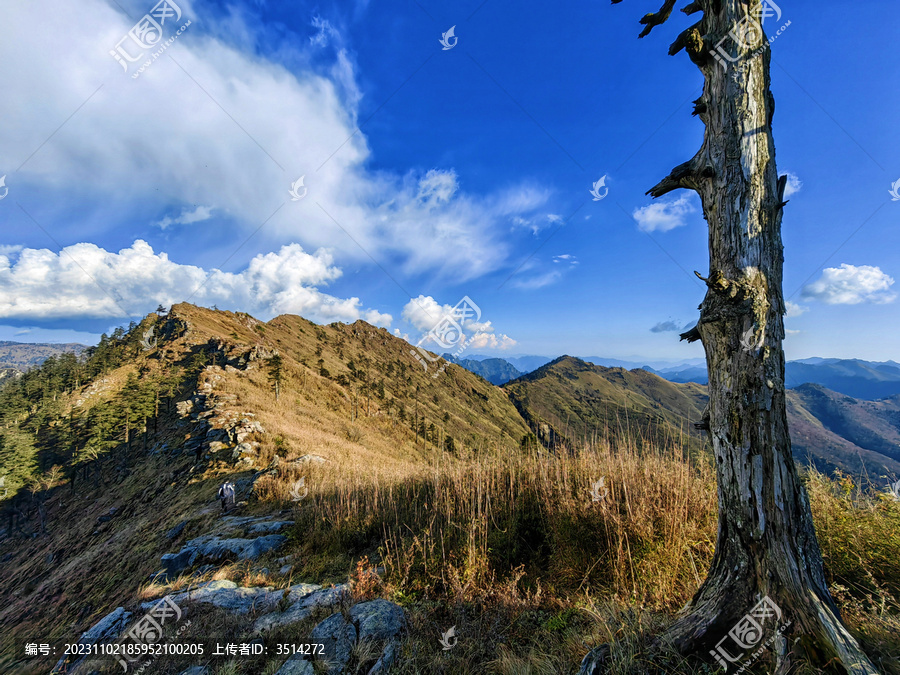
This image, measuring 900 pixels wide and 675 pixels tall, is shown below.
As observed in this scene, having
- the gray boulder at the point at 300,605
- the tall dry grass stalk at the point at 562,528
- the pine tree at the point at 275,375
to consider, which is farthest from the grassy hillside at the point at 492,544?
the pine tree at the point at 275,375

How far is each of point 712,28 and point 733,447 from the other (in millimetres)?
4173

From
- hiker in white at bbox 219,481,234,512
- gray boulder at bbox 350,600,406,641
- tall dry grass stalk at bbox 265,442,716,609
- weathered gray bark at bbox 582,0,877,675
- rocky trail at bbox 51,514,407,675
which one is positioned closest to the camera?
weathered gray bark at bbox 582,0,877,675

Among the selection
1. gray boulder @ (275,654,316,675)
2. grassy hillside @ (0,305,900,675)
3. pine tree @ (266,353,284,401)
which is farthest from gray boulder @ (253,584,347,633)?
pine tree @ (266,353,284,401)

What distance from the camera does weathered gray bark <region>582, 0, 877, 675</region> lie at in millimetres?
2590

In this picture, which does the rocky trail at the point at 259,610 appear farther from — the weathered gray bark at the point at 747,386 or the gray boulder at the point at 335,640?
the weathered gray bark at the point at 747,386

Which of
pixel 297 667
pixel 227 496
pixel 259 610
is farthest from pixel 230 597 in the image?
pixel 227 496

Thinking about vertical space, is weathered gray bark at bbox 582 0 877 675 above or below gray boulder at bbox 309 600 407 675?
above

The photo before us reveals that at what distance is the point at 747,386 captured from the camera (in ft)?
9.04

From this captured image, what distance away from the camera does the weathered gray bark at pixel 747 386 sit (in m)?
2.59

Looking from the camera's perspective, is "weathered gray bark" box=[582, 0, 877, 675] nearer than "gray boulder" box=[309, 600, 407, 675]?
Yes

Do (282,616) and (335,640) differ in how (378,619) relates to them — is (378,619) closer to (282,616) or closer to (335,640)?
(335,640)

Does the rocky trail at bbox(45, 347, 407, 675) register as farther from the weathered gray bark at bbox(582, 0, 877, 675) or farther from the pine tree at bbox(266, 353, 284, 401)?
the pine tree at bbox(266, 353, 284, 401)

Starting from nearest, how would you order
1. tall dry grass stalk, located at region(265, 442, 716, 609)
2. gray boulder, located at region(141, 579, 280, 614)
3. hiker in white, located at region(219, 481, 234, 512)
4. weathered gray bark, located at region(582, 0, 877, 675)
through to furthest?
weathered gray bark, located at region(582, 0, 877, 675), tall dry grass stalk, located at region(265, 442, 716, 609), gray boulder, located at region(141, 579, 280, 614), hiker in white, located at region(219, 481, 234, 512)

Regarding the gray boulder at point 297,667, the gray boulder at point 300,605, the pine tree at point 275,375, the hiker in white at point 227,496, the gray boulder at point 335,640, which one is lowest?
the hiker in white at point 227,496
